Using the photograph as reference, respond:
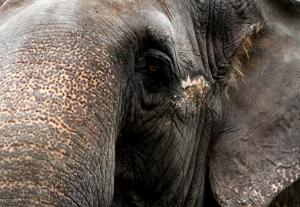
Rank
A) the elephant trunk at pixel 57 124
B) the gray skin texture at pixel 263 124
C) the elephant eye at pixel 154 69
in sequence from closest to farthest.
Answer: the elephant trunk at pixel 57 124 → the elephant eye at pixel 154 69 → the gray skin texture at pixel 263 124

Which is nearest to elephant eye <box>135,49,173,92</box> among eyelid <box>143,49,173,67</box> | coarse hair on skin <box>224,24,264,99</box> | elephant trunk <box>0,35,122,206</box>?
eyelid <box>143,49,173,67</box>

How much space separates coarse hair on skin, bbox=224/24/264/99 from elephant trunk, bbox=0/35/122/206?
2.98 feet

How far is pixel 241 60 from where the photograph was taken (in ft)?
12.9

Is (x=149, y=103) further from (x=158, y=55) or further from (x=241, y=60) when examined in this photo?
(x=241, y=60)

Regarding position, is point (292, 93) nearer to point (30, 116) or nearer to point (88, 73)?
point (88, 73)

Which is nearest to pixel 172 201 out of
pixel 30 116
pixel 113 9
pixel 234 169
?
pixel 234 169

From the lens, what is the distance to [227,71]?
3.90 meters

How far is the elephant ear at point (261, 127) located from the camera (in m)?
3.82

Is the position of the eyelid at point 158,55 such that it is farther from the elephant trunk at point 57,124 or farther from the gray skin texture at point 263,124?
the gray skin texture at point 263,124

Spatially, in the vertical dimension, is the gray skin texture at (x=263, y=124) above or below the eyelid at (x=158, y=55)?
below

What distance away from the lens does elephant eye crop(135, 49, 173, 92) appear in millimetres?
3377

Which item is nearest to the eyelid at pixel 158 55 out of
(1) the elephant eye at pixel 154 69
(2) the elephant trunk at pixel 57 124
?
(1) the elephant eye at pixel 154 69

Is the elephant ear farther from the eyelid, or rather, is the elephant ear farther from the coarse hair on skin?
the eyelid

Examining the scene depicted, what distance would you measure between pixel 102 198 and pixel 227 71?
43.1 inches
